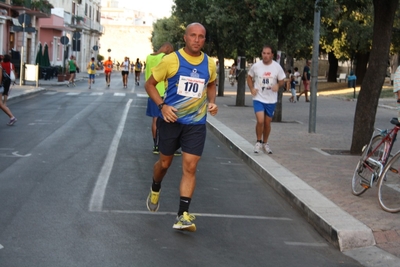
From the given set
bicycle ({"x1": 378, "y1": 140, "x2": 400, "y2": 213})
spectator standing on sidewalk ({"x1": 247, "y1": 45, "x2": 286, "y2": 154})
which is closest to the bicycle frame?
bicycle ({"x1": 378, "y1": 140, "x2": 400, "y2": 213})

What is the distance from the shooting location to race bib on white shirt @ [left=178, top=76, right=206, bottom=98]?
688 cm

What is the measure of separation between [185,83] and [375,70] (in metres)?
6.29

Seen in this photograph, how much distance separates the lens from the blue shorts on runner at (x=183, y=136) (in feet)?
22.9

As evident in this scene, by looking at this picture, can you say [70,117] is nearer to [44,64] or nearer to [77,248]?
[77,248]

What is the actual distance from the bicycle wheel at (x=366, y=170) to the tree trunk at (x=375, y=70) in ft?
12.1

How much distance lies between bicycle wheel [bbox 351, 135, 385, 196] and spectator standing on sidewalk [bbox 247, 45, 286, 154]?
3.45m

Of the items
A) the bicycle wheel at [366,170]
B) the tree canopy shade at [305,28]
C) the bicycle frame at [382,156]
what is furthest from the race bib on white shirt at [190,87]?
the tree canopy shade at [305,28]

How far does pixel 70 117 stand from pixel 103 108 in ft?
12.9

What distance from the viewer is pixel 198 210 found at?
8.02m

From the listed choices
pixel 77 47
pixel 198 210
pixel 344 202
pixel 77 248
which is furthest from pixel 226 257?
pixel 77 47

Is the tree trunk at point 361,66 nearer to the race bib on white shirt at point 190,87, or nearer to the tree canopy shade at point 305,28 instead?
the tree canopy shade at point 305,28

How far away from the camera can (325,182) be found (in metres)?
9.70

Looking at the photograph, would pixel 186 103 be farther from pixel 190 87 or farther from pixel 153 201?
pixel 153 201

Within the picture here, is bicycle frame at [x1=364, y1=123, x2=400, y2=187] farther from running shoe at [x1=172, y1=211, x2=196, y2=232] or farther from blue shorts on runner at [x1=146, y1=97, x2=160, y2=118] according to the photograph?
blue shorts on runner at [x1=146, y1=97, x2=160, y2=118]
